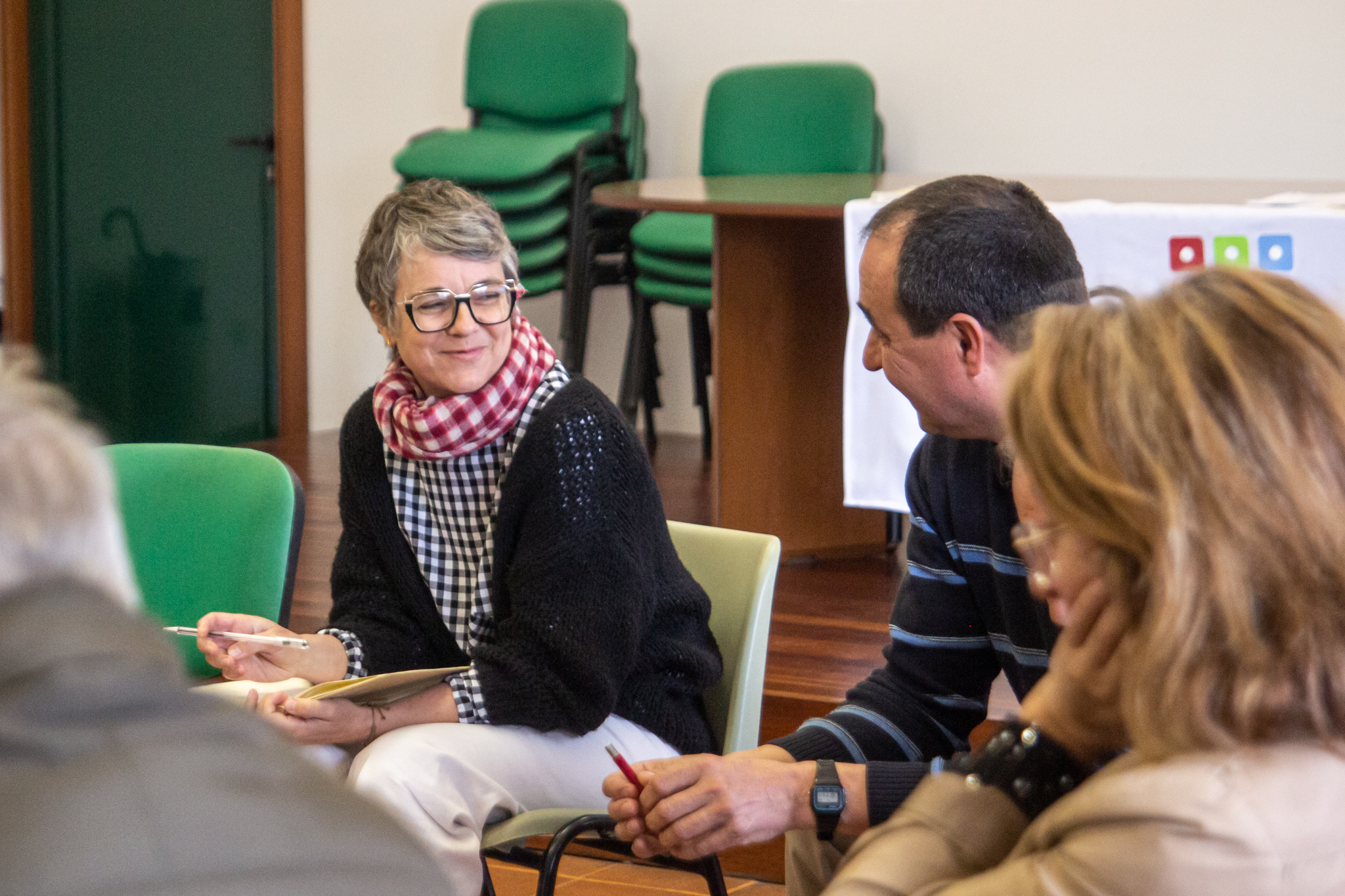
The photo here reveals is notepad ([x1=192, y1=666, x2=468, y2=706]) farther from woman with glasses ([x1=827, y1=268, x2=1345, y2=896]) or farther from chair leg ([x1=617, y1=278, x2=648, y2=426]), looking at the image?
chair leg ([x1=617, y1=278, x2=648, y2=426])

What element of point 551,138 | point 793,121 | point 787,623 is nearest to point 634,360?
point 551,138

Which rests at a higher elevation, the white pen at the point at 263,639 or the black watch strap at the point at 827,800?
the white pen at the point at 263,639

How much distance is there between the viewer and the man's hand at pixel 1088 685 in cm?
91

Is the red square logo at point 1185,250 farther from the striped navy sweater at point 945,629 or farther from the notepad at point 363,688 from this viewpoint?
the notepad at point 363,688

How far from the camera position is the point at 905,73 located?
15.7 feet

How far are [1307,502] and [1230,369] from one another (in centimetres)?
8

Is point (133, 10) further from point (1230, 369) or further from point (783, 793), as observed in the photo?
point (1230, 369)

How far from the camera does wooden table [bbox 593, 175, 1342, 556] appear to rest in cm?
330

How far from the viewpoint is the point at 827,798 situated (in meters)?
1.37

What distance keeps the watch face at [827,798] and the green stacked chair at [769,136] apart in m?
3.06

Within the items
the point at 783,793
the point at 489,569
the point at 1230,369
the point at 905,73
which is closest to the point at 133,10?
the point at 905,73

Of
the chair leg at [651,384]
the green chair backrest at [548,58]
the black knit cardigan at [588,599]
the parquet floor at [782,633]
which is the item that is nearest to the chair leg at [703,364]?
the chair leg at [651,384]

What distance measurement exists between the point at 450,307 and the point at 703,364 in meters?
2.90

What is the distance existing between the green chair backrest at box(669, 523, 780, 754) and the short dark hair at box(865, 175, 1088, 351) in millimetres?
406
